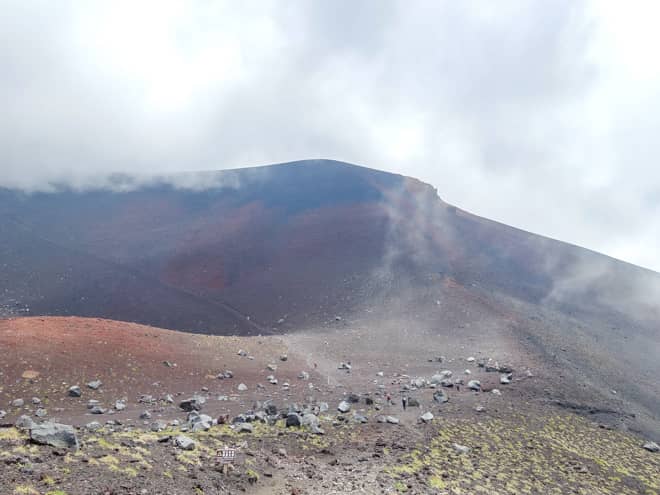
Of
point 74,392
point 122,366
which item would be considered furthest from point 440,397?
point 74,392

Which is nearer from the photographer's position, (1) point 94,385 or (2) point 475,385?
(1) point 94,385

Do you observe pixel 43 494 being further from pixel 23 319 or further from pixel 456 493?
pixel 23 319

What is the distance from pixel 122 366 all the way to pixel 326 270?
68.1 feet

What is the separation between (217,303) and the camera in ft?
116

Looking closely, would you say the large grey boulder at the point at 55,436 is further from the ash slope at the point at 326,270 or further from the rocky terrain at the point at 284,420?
the ash slope at the point at 326,270

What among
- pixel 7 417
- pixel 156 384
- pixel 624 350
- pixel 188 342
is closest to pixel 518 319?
pixel 624 350

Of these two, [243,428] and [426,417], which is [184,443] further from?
[426,417]

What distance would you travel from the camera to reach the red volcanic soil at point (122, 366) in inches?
616

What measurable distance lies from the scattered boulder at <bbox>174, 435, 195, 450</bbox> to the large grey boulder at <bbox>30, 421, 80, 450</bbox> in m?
2.02

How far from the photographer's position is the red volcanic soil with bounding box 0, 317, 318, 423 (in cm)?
1566

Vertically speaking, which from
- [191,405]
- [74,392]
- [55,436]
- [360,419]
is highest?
[55,436]

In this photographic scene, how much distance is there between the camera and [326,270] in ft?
124

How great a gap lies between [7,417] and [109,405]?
2720 millimetres

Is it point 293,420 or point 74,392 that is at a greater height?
point 293,420
